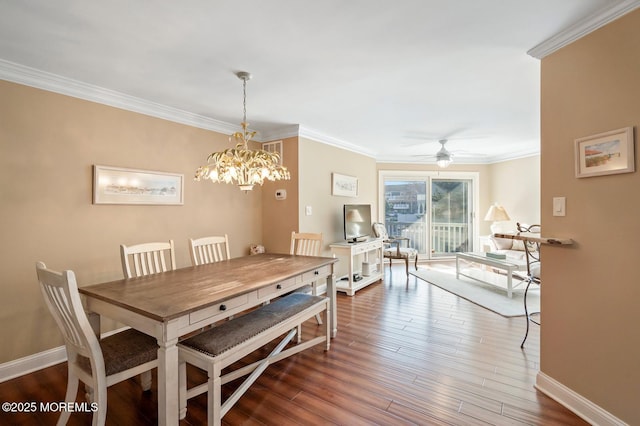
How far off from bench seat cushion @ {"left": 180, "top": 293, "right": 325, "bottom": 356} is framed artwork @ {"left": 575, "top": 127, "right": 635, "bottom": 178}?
6.96 feet

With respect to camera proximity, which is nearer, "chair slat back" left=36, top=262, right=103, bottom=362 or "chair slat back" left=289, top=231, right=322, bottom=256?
"chair slat back" left=36, top=262, right=103, bottom=362

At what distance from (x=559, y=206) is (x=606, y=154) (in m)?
0.40

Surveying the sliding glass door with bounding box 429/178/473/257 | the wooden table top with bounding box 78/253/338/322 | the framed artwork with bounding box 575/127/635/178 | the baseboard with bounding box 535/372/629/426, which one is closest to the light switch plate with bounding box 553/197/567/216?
the framed artwork with bounding box 575/127/635/178

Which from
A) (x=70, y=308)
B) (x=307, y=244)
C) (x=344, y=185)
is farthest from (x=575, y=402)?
(x=344, y=185)

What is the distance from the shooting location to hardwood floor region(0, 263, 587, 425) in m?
1.79

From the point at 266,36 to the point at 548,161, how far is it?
2.12 metres

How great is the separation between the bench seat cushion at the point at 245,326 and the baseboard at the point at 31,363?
1.68 m

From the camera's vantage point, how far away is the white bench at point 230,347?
158cm

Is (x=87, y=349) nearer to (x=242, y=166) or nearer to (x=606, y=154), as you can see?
(x=242, y=166)

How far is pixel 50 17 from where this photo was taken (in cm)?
173

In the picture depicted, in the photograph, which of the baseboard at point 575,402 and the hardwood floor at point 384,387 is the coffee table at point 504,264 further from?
the baseboard at point 575,402

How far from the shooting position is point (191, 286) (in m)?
1.94

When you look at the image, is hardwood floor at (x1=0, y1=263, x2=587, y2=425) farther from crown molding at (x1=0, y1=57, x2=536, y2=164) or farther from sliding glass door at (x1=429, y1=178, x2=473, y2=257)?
sliding glass door at (x1=429, y1=178, x2=473, y2=257)

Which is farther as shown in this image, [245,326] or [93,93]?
[93,93]
